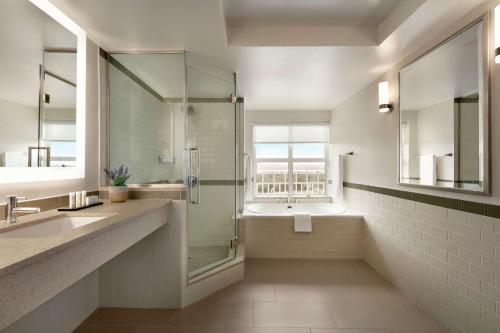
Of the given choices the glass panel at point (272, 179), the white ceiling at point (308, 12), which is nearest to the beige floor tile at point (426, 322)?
the white ceiling at point (308, 12)

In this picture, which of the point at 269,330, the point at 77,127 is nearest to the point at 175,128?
the point at 77,127

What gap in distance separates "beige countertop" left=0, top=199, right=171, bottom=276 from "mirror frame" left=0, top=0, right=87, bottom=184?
9.3 inches

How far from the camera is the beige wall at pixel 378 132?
1.59 m

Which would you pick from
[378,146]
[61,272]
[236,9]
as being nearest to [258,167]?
[378,146]

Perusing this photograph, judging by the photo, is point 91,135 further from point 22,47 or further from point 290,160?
point 290,160

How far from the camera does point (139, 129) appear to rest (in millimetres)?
2639

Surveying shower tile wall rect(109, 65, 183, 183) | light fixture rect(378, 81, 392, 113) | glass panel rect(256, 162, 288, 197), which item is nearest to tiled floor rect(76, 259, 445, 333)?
shower tile wall rect(109, 65, 183, 183)

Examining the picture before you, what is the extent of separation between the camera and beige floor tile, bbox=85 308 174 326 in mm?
2035

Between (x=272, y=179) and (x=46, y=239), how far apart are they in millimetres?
3796

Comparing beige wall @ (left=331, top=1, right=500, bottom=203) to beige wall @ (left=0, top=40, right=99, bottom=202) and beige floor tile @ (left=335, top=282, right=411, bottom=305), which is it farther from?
beige wall @ (left=0, top=40, right=99, bottom=202)

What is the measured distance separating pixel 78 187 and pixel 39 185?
1.27 feet

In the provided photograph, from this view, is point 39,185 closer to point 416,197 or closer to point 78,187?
point 78,187

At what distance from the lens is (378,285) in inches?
106

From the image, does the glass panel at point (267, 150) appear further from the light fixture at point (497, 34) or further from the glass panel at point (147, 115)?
the light fixture at point (497, 34)
